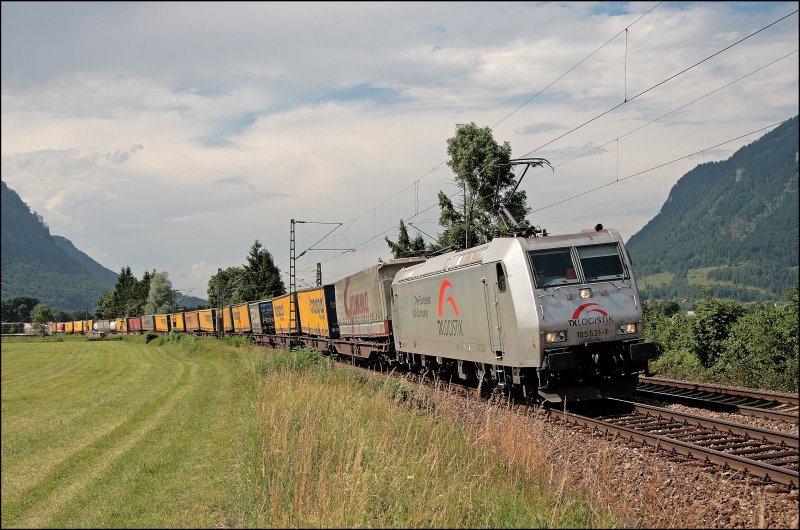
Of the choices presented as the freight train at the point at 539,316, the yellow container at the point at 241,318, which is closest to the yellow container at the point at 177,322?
the yellow container at the point at 241,318

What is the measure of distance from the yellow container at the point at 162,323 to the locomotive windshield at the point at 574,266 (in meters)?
82.0

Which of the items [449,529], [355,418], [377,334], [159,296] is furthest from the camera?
[159,296]

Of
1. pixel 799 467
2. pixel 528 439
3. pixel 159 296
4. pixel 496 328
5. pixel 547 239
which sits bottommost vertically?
pixel 799 467

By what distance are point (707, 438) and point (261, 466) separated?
7039 mm

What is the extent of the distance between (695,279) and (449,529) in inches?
7672

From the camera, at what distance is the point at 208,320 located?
7412 centimetres

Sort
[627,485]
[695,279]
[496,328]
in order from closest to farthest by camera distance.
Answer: [627,485], [496,328], [695,279]

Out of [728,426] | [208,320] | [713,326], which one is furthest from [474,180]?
[208,320]

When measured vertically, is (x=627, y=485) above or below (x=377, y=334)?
below

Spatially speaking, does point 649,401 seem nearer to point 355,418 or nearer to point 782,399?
point 782,399

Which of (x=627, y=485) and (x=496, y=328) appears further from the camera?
(x=496, y=328)

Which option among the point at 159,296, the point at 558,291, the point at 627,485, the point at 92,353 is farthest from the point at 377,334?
the point at 159,296

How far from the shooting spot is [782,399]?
1388 centimetres

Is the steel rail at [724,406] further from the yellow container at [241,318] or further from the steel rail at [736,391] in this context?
the yellow container at [241,318]
